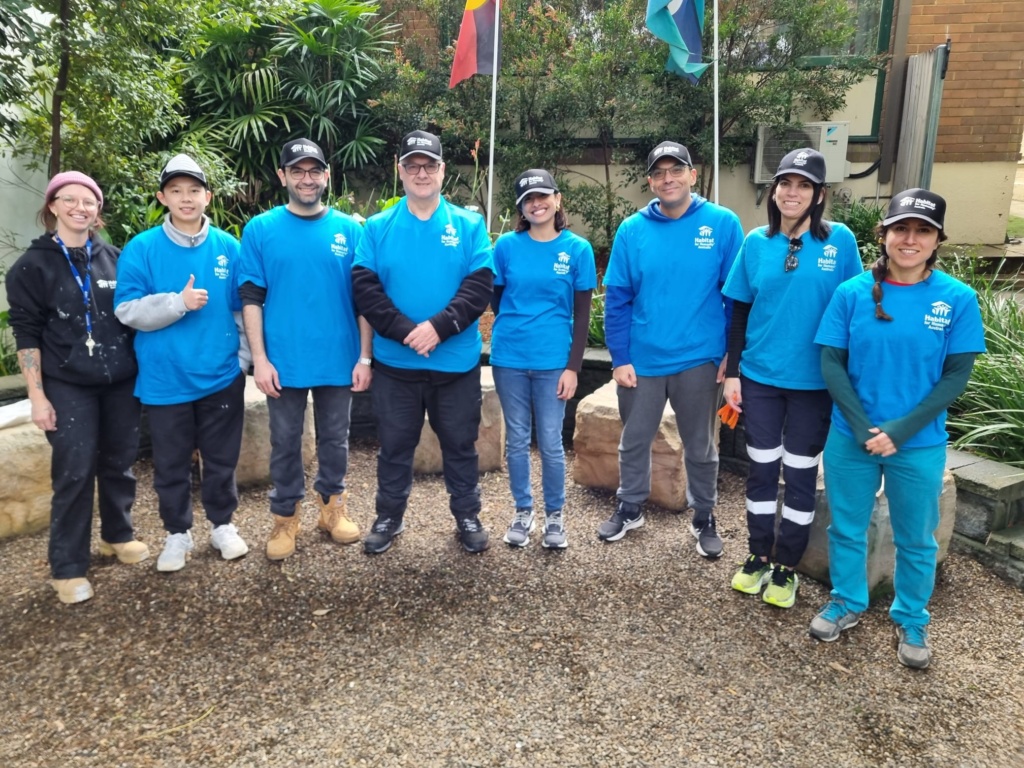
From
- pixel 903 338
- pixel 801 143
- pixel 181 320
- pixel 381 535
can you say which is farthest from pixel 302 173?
pixel 801 143

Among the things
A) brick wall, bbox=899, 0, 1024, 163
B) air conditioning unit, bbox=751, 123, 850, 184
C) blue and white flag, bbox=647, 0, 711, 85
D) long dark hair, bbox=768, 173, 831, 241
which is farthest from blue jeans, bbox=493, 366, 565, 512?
brick wall, bbox=899, 0, 1024, 163

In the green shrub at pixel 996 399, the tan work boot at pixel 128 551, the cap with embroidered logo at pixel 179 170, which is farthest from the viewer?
the green shrub at pixel 996 399

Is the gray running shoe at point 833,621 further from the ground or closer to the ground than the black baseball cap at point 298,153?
closer to the ground

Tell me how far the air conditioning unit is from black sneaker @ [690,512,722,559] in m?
6.19

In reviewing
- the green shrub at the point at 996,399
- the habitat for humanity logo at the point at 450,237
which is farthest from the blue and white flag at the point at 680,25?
the habitat for humanity logo at the point at 450,237

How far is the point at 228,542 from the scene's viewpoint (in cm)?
402

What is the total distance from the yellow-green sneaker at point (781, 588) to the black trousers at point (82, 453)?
300 cm

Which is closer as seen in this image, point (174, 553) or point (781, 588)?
point (781, 588)

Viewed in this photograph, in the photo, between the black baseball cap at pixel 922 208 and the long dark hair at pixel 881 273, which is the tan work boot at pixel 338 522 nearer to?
the long dark hair at pixel 881 273

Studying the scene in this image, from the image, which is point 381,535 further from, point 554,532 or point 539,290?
point 539,290

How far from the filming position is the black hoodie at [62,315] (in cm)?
342

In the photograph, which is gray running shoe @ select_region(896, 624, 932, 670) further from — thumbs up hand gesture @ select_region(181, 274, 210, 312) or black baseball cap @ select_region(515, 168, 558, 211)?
thumbs up hand gesture @ select_region(181, 274, 210, 312)

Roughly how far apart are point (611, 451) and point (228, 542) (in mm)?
2216

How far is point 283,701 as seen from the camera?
2924 millimetres
